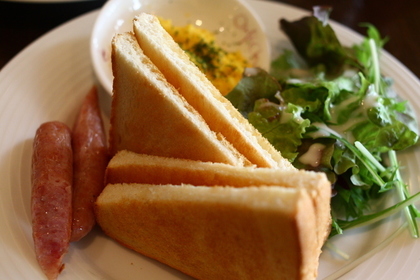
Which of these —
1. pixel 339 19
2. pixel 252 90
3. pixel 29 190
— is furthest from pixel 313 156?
pixel 339 19

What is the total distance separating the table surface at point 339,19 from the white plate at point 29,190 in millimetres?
490

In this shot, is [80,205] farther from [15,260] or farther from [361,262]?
[361,262]

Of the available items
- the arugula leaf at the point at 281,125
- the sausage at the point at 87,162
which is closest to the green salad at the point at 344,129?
the arugula leaf at the point at 281,125

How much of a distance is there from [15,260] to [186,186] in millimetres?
907

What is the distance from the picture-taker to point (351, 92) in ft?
9.34

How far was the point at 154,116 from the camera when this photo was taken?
214 centimetres

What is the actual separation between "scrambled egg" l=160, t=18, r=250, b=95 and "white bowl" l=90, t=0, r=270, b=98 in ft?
0.65

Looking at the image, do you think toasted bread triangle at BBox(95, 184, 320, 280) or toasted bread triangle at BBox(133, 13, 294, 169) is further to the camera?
toasted bread triangle at BBox(133, 13, 294, 169)

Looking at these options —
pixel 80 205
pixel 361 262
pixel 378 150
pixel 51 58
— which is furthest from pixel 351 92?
pixel 51 58

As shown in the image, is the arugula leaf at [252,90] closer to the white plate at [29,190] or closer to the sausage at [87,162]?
the sausage at [87,162]

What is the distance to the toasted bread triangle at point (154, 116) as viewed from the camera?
200 centimetres

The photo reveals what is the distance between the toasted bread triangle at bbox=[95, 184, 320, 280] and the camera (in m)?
1.60

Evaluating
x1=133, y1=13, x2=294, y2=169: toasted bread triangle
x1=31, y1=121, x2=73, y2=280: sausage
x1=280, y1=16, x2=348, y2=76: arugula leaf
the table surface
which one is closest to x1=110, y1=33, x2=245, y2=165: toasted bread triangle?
x1=133, y1=13, x2=294, y2=169: toasted bread triangle

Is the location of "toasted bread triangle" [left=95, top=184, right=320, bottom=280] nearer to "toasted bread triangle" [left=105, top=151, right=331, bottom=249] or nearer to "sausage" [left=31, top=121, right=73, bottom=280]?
"toasted bread triangle" [left=105, top=151, right=331, bottom=249]
